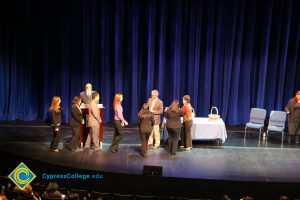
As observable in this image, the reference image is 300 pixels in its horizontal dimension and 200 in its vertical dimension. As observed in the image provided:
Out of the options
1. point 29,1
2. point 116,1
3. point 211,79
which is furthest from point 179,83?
point 29,1

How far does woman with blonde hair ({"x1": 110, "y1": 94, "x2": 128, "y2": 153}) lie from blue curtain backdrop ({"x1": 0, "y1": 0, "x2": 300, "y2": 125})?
2.51 m

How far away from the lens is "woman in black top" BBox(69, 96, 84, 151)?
1005 centimetres

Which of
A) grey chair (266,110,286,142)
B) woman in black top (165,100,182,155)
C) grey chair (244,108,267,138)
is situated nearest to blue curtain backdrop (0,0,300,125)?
grey chair (244,108,267,138)

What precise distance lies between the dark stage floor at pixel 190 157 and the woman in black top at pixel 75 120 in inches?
8.3

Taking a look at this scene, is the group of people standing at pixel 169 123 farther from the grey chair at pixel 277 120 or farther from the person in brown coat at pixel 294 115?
the person in brown coat at pixel 294 115

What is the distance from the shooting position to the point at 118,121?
10.2 m

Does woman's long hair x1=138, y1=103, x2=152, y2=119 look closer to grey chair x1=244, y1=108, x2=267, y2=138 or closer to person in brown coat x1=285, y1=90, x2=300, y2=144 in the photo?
grey chair x1=244, y1=108, x2=267, y2=138

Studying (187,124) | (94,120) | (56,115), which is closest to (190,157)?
(187,124)

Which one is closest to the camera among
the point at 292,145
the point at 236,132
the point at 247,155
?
the point at 247,155

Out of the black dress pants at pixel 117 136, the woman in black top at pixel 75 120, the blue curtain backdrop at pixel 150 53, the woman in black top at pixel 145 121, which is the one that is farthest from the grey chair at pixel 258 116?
the woman in black top at pixel 75 120

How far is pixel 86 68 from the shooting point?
505 inches

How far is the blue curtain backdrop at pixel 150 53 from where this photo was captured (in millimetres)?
12570

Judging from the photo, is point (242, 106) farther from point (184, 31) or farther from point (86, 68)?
point (86, 68)

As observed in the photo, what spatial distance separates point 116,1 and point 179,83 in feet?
8.53
